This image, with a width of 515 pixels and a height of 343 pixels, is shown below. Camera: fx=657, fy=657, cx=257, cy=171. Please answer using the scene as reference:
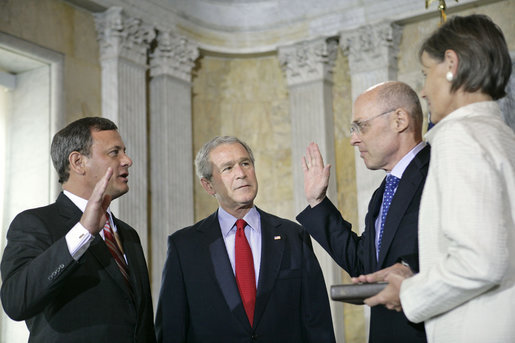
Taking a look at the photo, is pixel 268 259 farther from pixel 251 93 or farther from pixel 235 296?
pixel 251 93

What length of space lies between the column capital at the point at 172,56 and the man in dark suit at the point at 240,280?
4.95 meters

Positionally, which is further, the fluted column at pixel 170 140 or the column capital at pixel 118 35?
the fluted column at pixel 170 140

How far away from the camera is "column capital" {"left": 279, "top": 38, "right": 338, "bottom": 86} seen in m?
8.93

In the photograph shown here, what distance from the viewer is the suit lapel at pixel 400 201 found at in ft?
9.64

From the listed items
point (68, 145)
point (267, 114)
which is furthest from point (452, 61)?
point (267, 114)

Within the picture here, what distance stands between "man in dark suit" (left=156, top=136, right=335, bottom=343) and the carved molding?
16.5 ft

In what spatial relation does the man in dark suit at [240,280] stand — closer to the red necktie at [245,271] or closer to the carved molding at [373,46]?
the red necktie at [245,271]

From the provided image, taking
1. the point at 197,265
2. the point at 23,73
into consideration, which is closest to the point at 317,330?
the point at 197,265

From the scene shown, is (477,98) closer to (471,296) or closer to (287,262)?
(471,296)

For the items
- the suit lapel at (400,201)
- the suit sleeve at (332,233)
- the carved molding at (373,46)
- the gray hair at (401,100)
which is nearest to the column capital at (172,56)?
the carved molding at (373,46)

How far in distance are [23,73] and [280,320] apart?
5318mm

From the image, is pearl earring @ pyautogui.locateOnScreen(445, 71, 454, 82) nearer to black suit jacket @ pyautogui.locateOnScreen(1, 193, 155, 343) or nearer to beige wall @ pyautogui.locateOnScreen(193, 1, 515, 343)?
black suit jacket @ pyautogui.locateOnScreen(1, 193, 155, 343)

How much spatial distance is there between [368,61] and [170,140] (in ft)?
9.15

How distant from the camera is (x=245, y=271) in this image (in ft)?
12.1
